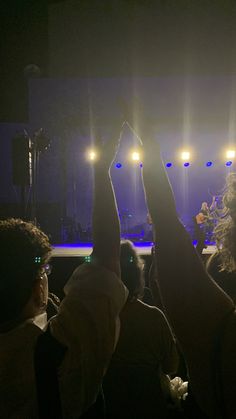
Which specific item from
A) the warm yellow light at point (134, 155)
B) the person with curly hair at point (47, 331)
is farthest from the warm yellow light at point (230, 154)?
the person with curly hair at point (47, 331)

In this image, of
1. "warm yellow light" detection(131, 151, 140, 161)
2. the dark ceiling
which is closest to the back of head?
"warm yellow light" detection(131, 151, 140, 161)

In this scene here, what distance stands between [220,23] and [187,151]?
3177mm

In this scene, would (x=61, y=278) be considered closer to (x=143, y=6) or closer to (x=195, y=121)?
(x=195, y=121)

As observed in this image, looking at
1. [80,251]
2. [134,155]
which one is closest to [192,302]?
[80,251]

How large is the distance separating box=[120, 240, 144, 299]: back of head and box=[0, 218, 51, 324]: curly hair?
28.2 inches

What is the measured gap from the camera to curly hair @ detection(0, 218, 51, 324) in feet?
2.48

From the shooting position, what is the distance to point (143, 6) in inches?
322

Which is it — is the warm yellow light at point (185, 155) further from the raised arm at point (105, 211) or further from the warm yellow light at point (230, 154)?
the raised arm at point (105, 211)

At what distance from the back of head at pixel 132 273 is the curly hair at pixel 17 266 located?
716 millimetres

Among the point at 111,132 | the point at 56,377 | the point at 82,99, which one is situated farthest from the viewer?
the point at 82,99

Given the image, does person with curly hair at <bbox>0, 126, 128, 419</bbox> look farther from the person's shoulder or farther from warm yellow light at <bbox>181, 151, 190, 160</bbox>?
warm yellow light at <bbox>181, 151, 190, 160</bbox>

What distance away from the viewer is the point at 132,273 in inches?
59.4

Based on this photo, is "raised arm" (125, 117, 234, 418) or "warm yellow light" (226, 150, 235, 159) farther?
"warm yellow light" (226, 150, 235, 159)

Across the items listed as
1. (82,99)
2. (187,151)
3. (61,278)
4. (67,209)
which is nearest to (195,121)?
(187,151)
